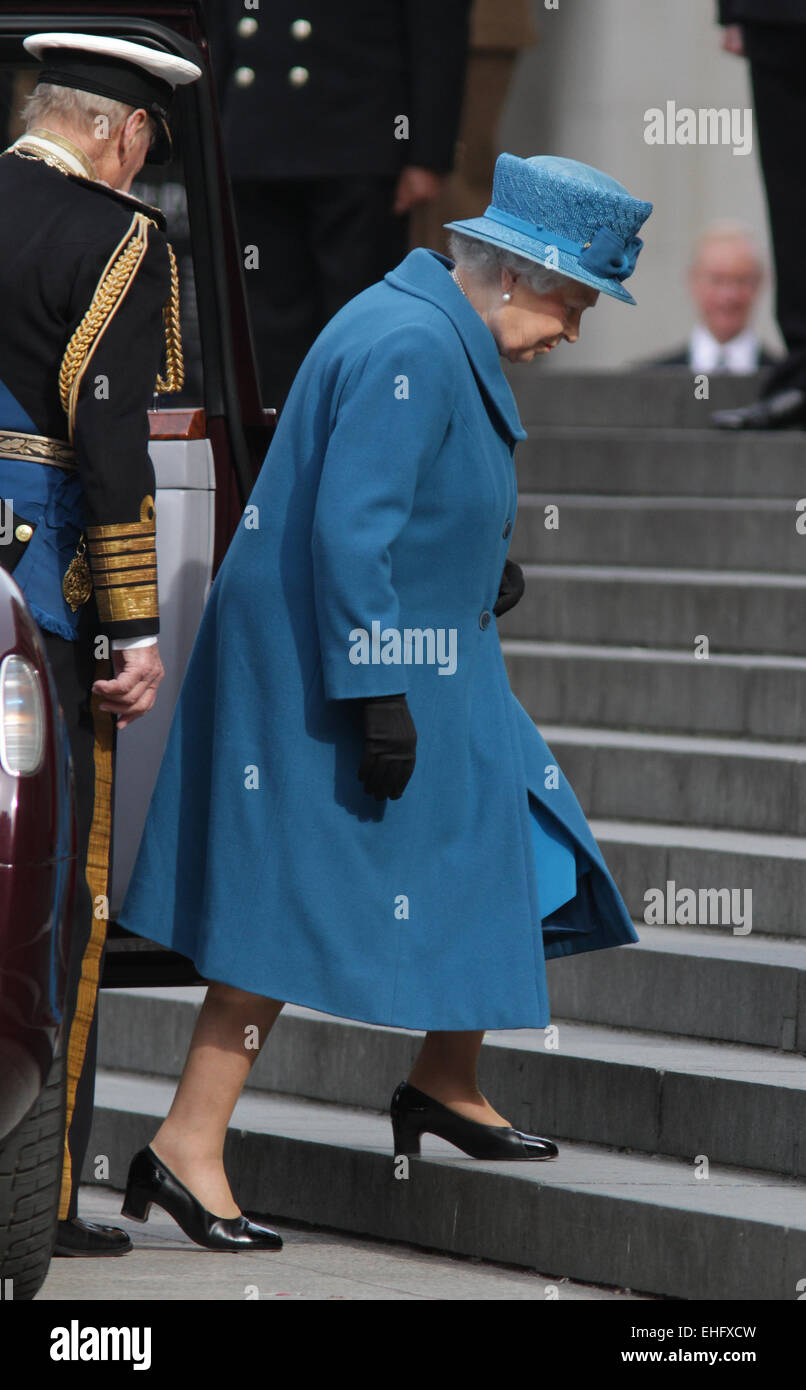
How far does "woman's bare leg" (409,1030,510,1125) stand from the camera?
4645mm

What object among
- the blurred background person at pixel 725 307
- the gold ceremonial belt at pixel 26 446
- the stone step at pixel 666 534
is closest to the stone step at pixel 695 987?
the gold ceremonial belt at pixel 26 446

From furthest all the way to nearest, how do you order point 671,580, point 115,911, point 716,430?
point 716,430
point 671,580
point 115,911

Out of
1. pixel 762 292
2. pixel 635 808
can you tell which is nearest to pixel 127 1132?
pixel 635 808

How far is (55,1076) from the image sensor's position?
388 centimetres

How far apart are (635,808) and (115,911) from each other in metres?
2.07

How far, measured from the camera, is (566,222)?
426cm

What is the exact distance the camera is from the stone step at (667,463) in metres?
7.82

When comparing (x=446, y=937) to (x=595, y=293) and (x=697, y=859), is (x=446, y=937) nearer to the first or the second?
(x=595, y=293)

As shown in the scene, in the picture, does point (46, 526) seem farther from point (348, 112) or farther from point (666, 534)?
point (666, 534)

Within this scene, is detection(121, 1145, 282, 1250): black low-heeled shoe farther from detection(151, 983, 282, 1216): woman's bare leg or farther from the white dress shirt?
the white dress shirt

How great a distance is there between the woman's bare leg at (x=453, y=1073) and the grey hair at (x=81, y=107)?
170 centimetres

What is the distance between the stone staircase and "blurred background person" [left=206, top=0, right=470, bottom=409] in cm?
117

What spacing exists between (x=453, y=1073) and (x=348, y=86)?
3.43m

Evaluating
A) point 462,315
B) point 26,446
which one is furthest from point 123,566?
point 462,315
